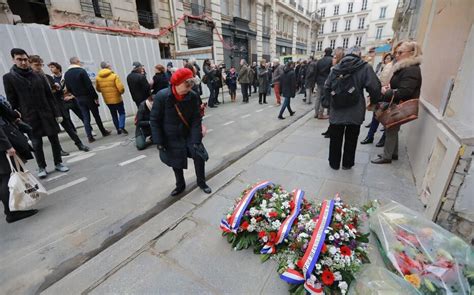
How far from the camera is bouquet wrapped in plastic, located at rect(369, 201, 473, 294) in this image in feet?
4.81

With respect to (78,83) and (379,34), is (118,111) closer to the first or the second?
(78,83)

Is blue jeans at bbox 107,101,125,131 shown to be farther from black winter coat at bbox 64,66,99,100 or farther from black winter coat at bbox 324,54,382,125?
black winter coat at bbox 324,54,382,125

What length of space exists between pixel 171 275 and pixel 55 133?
3587 millimetres

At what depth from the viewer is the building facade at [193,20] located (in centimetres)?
961

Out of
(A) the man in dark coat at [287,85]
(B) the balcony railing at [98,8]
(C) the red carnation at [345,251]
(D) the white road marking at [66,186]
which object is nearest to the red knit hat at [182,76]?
(C) the red carnation at [345,251]

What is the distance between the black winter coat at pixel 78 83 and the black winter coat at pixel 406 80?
635cm

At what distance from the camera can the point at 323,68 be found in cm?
673

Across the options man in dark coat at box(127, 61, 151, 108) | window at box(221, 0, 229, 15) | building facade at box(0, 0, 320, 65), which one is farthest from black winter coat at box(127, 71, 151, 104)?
window at box(221, 0, 229, 15)

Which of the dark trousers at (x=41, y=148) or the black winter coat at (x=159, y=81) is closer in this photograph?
the dark trousers at (x=41, y=148)

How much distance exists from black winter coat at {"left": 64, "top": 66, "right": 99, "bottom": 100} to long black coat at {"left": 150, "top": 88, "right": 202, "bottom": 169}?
3.94m

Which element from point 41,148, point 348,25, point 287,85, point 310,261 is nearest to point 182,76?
point 310,261

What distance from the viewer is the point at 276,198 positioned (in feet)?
7.75

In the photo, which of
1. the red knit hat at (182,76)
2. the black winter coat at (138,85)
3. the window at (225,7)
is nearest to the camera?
the red knit hat at (182,76)

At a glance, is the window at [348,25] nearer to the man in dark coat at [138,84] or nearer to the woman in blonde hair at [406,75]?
the woman in blonde hair at [406,75]
